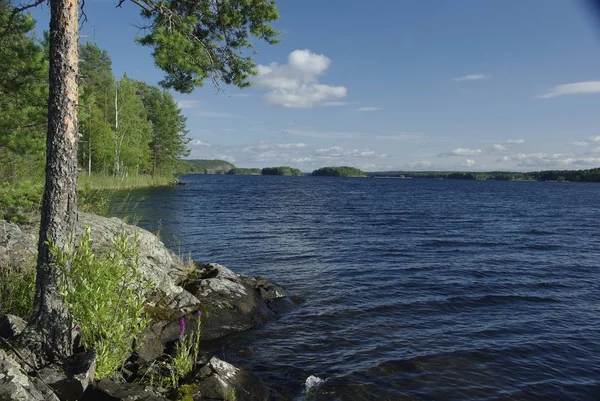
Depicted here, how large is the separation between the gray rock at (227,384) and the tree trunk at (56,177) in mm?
2319

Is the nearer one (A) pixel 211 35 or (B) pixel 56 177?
(B) pixel 56 177

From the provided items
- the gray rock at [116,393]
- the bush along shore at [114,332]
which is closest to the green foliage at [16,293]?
A: the bush along shore at [114,332]

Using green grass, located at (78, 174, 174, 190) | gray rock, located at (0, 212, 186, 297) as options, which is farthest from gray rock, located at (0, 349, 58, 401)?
green grass, located at (78, 174, 174, 190)

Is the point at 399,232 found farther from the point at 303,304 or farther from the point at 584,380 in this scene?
the point at 584,380

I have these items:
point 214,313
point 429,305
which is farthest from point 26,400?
point 429,305

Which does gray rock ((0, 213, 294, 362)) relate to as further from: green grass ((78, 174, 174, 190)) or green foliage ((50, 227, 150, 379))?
green grass ((78, 174, 174, 190))

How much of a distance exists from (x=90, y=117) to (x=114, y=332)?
4000 cm

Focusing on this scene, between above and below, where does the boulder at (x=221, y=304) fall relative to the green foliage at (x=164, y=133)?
below

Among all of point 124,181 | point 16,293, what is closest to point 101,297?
point 16,293

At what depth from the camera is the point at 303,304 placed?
13578 millimetres

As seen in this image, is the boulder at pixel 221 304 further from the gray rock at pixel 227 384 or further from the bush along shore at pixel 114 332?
the gray rock at pixel 227 384

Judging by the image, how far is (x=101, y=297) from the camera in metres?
6.32

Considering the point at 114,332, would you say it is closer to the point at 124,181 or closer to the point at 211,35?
the point at 211,35

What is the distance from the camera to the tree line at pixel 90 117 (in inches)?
585
